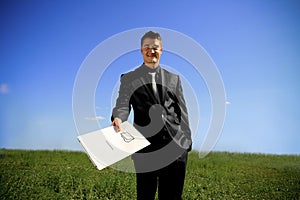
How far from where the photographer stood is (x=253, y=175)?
670 centimetres

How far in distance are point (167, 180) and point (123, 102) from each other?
2.18 ft

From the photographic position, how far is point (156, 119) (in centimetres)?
253

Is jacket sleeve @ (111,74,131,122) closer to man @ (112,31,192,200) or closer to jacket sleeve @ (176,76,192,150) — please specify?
man @ (112,31,192,200)

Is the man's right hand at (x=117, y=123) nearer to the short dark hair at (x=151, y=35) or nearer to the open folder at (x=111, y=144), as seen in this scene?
the open folder at (x=111, y=144)

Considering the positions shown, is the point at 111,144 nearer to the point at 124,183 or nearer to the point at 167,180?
the point at 167,180

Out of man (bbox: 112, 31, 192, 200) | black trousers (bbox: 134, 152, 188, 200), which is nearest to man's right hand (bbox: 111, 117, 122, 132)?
man (bbox: 112, 31, 192, 200)

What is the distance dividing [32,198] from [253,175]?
4.13 m

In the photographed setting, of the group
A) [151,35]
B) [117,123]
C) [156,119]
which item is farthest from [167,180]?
[151,35]

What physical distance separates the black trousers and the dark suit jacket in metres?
0.15

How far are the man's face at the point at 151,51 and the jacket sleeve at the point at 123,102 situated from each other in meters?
0.23

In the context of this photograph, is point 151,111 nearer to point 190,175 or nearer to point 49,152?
point 190,175

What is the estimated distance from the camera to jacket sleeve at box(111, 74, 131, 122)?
2.55 metres

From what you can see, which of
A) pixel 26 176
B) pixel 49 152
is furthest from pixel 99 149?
pixel 49 152

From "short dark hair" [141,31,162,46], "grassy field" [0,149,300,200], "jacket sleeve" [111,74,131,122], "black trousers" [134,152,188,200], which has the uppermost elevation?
"short dark hair" [141,31,162,46]
